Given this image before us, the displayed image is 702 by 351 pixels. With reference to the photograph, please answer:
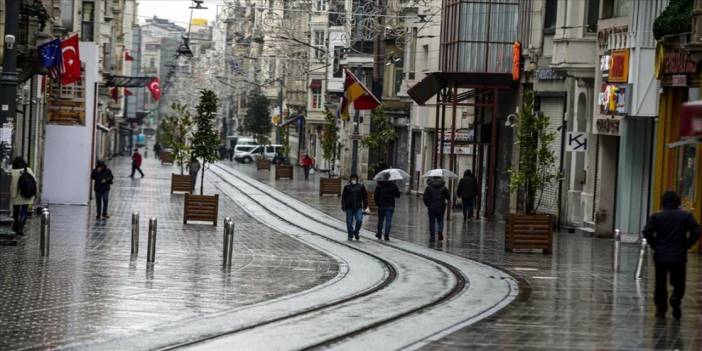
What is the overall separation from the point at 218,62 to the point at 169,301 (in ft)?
286

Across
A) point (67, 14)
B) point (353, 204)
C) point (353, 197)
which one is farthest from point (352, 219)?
point (67, 14)

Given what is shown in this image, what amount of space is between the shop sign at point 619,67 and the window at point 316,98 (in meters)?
70.0

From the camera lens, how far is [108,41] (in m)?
91.1

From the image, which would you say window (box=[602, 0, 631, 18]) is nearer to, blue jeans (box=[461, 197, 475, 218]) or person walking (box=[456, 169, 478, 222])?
person walking (box=[456, 169, 478, 222])

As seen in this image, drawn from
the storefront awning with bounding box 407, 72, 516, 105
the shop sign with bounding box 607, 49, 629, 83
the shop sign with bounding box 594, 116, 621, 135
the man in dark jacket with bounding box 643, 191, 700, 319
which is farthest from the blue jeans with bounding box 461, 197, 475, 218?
the man in dark jacket with bounding box 643, 191, 700, 319

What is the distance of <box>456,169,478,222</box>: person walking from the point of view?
46.1 m

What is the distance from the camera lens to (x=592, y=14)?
139 ft

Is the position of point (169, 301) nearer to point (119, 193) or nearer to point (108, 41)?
point (119, 193)

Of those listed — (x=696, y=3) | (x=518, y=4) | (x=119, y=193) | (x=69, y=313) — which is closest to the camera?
(x=69, y=313)

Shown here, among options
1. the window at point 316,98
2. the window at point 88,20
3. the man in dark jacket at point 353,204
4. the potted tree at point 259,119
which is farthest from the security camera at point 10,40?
the potted tree at point 259,119

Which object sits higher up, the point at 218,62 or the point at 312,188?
the point at 218,62

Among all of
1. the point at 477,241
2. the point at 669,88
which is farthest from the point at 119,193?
the point at 669,88

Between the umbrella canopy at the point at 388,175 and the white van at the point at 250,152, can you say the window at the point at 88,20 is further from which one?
the white van at the point at 250,152

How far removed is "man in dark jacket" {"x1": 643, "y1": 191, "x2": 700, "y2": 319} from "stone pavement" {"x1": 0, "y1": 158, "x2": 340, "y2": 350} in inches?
206
